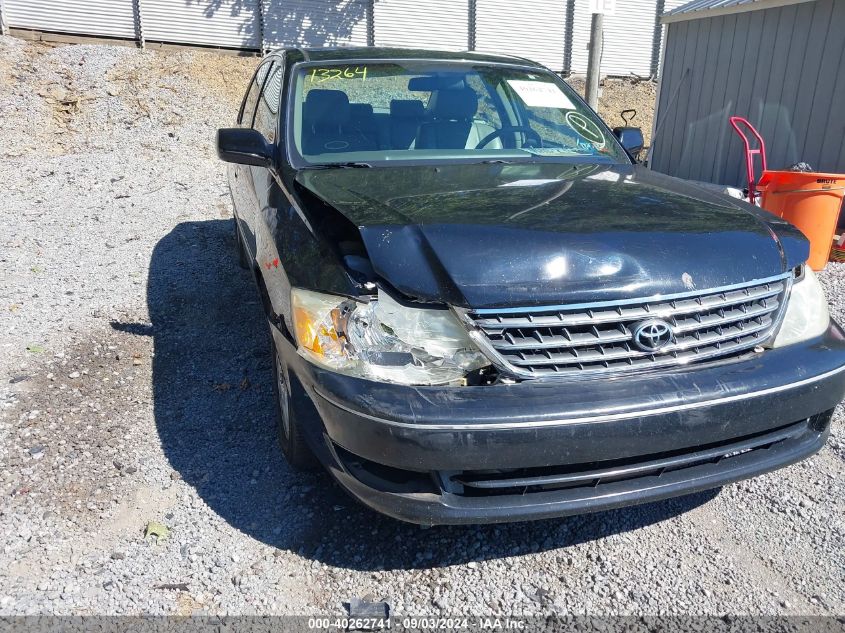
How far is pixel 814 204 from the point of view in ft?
19.1

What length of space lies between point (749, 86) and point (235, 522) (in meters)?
8.41

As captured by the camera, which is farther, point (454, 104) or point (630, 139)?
point (630, 139)

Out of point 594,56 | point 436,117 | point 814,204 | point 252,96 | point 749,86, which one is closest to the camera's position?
point 436,117

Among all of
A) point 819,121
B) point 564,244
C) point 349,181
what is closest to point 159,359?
point 349,181

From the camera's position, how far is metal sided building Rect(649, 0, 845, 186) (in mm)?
7543

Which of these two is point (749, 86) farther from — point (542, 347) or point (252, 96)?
point (542, 347)

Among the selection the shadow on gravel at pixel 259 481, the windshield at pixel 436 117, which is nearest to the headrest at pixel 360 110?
the windshield at pixel 436 117

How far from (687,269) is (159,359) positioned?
3095mm

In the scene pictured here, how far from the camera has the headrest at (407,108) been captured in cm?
365

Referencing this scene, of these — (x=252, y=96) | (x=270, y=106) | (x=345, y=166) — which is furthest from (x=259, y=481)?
(x=252, y=96)

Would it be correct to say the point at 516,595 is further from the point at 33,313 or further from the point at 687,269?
the point at 33,313

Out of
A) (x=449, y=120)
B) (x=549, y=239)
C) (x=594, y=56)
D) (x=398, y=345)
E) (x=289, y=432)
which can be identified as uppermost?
(x=594, y=56)

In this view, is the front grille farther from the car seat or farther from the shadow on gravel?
the car seat

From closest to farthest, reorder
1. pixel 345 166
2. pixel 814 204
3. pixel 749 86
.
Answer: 1. pixel 345 166
2. pixel 814 204
3. pixel 749 86
